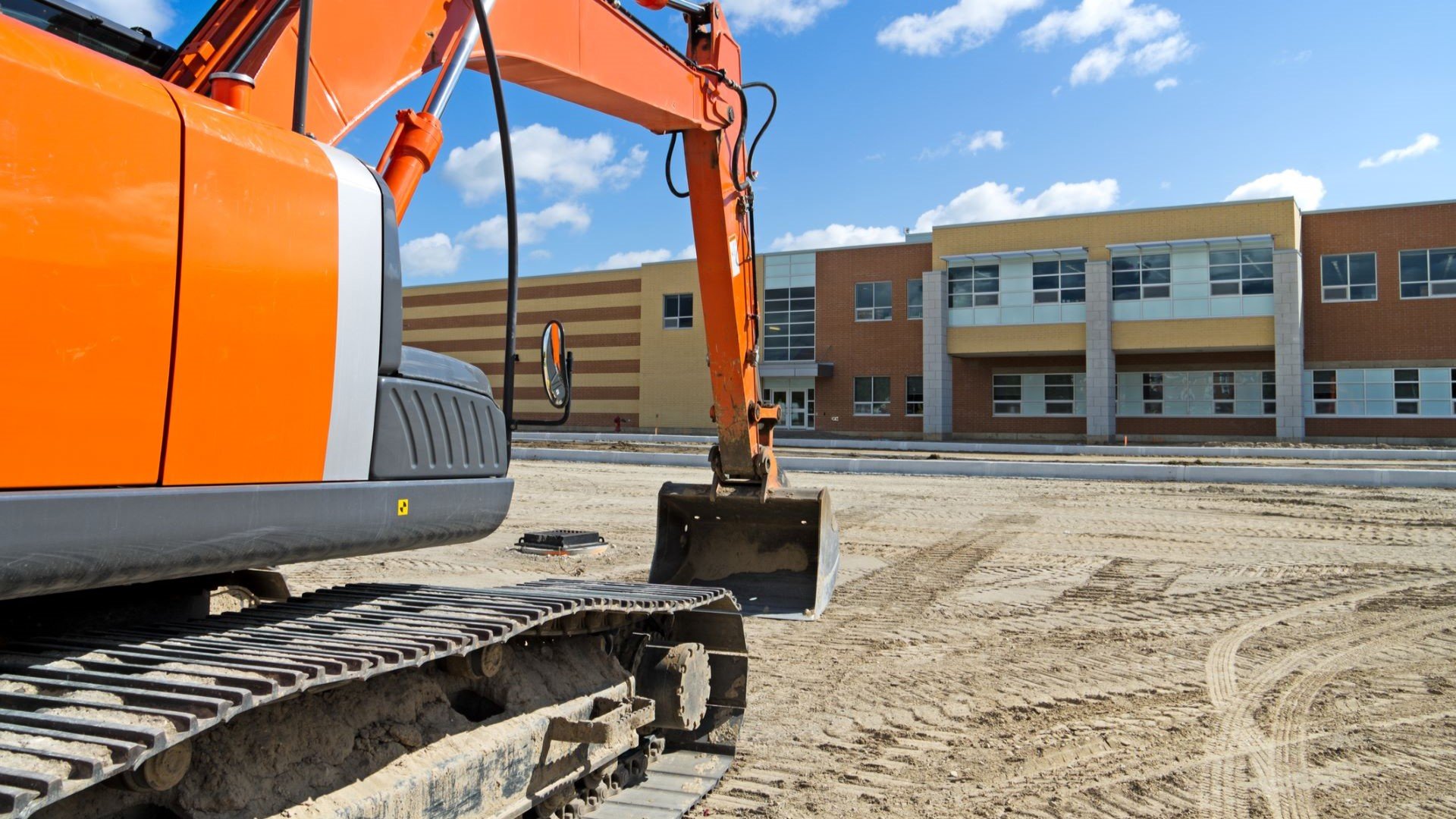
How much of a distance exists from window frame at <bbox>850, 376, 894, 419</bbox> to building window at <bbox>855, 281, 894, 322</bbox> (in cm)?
260

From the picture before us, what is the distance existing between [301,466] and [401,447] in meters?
0.39

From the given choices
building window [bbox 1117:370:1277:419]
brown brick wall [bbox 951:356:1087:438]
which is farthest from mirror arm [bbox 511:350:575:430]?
building window [bbox 1117:370:1277:419]

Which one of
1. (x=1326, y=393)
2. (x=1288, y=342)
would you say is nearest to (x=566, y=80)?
(x=1288, y=342)

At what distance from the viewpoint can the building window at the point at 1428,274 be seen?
36.2m

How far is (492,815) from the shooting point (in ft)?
10.8

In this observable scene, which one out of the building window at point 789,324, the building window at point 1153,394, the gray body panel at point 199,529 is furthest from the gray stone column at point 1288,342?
the gray body panel at point 199,529

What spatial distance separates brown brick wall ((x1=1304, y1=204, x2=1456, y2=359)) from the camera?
119ft

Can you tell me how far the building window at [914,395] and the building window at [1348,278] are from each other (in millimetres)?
15625

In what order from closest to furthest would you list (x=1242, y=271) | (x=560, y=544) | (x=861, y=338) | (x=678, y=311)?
(x=560, y=544) < (x=1242, y=271) < (x=861, y=338) < (x=678, y=311)

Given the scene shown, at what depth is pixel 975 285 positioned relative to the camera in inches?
1657

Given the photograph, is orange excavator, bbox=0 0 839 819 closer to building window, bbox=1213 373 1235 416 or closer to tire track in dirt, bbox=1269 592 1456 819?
tire track in dirt, bbox=1269 592 1456 819

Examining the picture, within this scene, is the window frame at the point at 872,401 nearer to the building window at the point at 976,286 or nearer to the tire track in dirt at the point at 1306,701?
the building window at the point at 976,286

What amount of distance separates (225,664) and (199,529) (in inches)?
13.9

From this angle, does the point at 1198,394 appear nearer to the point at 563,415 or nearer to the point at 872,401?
the point at 872,401
